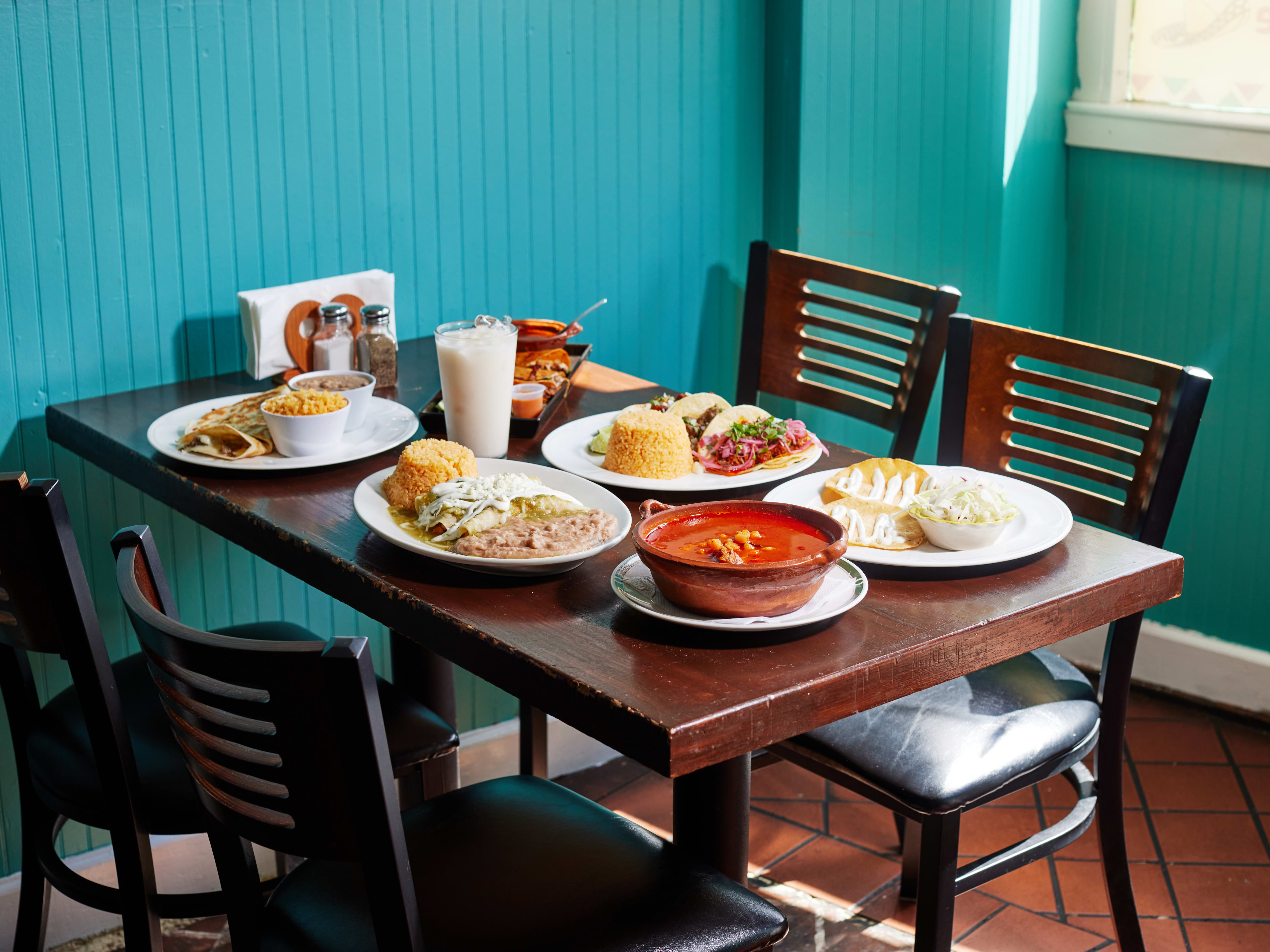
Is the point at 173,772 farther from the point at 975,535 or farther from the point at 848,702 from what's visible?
the point at 975,535

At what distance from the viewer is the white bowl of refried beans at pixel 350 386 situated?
6.12 feet

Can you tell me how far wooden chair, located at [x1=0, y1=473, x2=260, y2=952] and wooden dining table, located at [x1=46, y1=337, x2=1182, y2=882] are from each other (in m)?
0.24

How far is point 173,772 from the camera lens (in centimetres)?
166

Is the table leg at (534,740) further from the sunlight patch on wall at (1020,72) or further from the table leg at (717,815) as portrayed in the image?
the sunlight patch on wall at (1020,72)

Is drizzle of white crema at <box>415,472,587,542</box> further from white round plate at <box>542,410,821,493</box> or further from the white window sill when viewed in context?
the white window sill

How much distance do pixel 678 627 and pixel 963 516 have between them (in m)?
0.36

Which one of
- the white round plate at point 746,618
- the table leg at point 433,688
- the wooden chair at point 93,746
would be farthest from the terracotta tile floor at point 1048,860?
the white round plate at point 746,618

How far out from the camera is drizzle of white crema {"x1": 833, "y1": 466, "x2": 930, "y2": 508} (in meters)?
1.53

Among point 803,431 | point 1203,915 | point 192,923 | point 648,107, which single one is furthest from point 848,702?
point 648,107

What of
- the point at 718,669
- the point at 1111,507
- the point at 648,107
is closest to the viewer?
the point at 718,669

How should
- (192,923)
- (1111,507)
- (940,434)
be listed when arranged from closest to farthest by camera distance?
(1111,507) → (940,434) → (192,923)

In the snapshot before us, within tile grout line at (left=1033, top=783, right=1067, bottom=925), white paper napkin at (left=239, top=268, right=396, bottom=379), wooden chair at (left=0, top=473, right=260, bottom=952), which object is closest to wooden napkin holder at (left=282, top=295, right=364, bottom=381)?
white paper napkin at (left=239, top=268, right=396, bottom=379)

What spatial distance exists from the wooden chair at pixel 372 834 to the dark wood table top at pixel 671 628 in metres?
0.19

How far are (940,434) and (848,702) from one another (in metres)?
0.99
